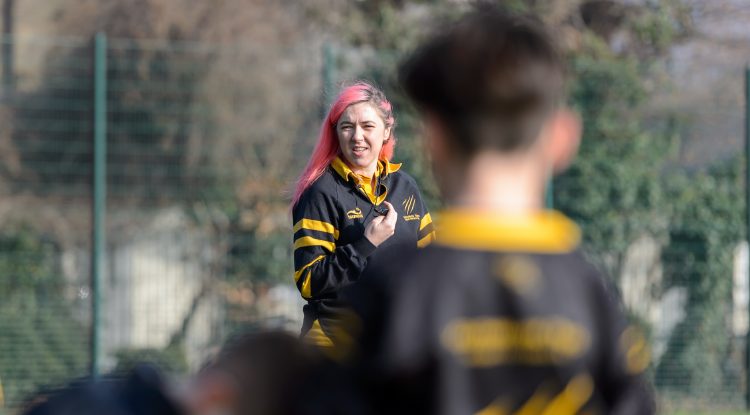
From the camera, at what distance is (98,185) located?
1097 cm

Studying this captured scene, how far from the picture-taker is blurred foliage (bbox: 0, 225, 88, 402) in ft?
35.5

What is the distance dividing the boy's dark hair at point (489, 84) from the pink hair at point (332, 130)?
3.01m

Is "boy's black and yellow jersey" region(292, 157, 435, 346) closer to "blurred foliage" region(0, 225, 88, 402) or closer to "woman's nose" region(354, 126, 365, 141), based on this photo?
"woman's nose" region(354, 126, 365, 141)

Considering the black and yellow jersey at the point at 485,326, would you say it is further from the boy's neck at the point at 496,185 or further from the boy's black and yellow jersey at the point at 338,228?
the boy's black and yellow jersey at the point at 338,228

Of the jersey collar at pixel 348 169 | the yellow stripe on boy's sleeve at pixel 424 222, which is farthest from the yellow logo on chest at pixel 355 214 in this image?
the yellow stripe on boy's sleeve at pixel 424 222

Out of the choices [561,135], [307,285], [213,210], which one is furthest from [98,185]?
[561,135]

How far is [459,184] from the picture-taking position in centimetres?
212

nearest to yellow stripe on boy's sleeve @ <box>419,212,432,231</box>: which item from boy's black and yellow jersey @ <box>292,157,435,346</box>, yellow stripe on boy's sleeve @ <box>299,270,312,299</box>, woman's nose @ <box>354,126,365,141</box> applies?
boy's black and yellow jersey @ <box>292,157,435,346</box>

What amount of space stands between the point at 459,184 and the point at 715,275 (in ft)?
32.4

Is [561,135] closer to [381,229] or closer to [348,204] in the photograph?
[381,229]

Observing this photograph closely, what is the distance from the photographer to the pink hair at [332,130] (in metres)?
5.16

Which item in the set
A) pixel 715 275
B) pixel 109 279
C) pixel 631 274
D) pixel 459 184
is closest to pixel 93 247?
pixel 109 279

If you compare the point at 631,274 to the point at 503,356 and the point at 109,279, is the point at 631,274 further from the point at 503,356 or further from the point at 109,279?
the point at 503,356

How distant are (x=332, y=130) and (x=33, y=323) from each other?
646 cm
